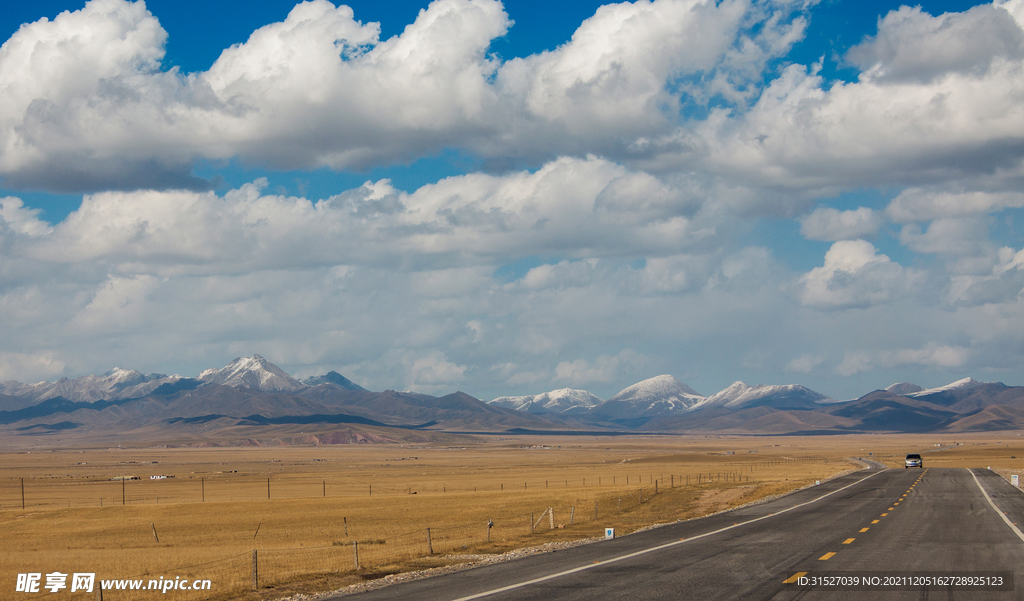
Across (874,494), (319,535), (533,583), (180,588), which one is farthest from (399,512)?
(533,583)

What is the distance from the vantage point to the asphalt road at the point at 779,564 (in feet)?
62.3

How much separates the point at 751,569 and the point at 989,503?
29025 mm

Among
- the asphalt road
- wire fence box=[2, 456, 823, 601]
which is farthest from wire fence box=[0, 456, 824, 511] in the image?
the asphalt road

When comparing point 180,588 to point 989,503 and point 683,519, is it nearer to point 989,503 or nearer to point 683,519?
point 683,519

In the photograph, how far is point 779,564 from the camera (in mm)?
22641

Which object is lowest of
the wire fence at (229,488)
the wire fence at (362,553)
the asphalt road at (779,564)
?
the wire fence at (229,488)

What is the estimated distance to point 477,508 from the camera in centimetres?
6125

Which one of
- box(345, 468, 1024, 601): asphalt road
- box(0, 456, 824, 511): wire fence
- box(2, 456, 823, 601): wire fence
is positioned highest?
box(345, 468, 1024, 601): asphalt road

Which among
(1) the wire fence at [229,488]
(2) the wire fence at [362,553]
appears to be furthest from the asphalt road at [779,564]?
(1) the wire fence at [229,488]

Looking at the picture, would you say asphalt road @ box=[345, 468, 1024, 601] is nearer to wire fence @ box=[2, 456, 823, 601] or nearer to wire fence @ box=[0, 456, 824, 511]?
wire fence @ box=[2, 456, 823, 601]

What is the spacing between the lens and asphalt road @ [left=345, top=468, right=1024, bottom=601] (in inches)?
747

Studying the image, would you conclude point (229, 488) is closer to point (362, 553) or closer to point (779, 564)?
point (362, 553)

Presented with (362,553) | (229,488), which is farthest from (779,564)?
(229,488)

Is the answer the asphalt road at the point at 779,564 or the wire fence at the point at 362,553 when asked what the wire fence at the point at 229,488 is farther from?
the asphalt road at the point at 779,564
